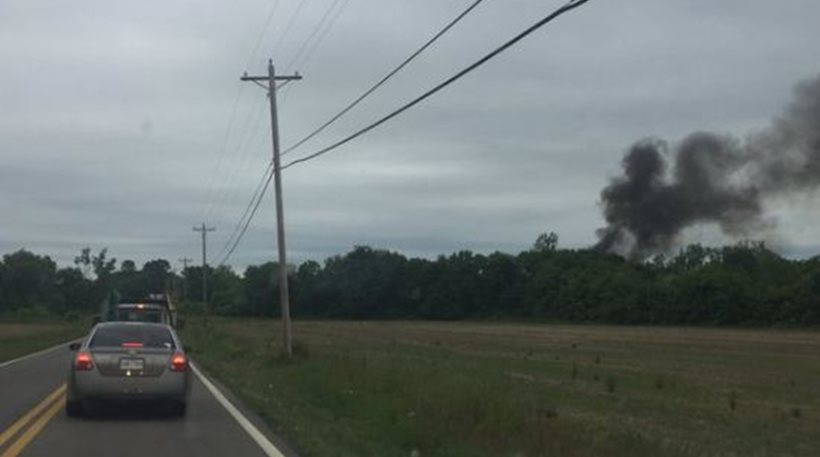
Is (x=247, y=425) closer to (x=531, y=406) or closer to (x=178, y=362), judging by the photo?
(x=178, y=362)

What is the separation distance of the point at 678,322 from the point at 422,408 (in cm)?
11093

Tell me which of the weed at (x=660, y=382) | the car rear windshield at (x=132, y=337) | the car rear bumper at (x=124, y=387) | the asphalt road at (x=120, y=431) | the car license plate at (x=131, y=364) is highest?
the car rear windshield at (x=132, y=337)

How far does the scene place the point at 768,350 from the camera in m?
58.5

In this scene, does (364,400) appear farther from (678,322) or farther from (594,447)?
(678,322)

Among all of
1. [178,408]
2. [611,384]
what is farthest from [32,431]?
[611,384]

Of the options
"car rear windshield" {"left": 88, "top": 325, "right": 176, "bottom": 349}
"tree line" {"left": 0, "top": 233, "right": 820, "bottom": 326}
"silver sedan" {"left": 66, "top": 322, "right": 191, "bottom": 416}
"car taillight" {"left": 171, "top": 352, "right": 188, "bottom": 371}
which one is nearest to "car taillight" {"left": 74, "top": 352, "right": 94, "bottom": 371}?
"silver sedan" {"left": 66, "top": 322, "right": 191, "bottom": 416}

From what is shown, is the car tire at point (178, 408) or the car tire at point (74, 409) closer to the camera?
the car tire at point (74, 409)

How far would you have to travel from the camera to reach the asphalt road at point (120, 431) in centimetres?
1386

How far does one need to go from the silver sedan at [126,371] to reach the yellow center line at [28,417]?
66 cm

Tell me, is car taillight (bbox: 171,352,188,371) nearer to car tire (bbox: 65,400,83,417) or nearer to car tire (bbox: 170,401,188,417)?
car tire (bbox: 170,401,188,417)

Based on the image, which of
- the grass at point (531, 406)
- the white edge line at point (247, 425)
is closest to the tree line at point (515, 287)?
the grass at point (531, 406)

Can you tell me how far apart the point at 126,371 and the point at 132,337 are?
75 centimetres

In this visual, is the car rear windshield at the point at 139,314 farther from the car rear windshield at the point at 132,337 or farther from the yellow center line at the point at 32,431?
the car rear windshield at the point at 132,337

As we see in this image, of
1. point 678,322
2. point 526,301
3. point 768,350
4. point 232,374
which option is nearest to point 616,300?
point 678,322
